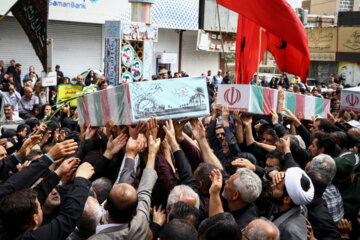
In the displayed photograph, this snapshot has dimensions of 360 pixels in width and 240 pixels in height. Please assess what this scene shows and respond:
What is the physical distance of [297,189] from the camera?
11.9 feet

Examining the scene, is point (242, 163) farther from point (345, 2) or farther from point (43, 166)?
point (345, 2)

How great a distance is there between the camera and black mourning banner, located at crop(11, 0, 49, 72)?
8.88 meters

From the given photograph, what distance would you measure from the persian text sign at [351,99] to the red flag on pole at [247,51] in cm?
236

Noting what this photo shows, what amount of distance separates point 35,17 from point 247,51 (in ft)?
14.7

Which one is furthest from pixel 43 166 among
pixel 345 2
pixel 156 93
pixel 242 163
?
pixel 345 2

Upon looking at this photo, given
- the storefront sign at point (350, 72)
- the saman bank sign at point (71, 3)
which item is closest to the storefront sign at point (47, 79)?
the saman bank sign at point (71, 3)

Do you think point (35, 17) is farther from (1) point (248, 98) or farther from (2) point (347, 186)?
(2) point (347, 186)

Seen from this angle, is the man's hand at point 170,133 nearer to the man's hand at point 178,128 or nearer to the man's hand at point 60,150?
the man's hand at point 178,128

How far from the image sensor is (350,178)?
Result: 493cm

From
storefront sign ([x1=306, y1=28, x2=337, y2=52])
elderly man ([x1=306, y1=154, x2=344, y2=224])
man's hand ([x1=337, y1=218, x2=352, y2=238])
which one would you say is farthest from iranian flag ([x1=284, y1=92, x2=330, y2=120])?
storefront sign ([x1=306, y1=28, x2=337, y2=52])

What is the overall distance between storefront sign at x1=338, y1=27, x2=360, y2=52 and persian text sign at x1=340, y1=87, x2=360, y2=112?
74.6 ft

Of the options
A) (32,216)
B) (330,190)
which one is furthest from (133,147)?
(330,190)

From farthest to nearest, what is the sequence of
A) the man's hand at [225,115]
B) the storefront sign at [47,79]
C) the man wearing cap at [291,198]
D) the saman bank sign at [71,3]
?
the saman bank sign at [71,3] < the storefront sign at [47,79] < the man's hand at [225,115] < the man wearing cap at [291,198]

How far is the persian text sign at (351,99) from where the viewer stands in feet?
28.6
